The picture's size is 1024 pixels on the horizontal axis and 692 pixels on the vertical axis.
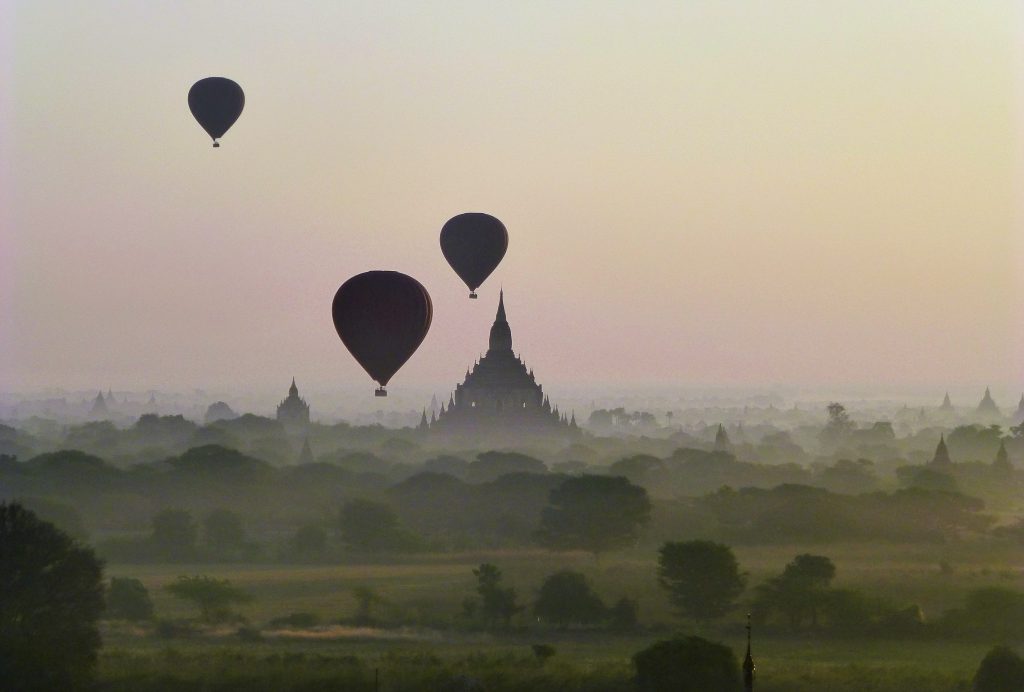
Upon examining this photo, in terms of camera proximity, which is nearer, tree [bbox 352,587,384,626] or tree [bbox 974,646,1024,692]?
tree [bbox 974,646,1024,692]

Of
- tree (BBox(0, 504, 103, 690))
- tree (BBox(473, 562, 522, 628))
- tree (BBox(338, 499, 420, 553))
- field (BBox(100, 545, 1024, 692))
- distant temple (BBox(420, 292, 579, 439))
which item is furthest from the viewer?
distant temple (BBox(420, 292, 579, 439))

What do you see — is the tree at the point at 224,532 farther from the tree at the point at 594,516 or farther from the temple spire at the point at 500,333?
the temple spire at the point at 500,333

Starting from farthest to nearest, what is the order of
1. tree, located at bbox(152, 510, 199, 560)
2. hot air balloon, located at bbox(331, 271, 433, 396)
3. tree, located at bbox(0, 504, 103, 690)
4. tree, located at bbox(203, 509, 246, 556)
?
tree, located at bbox(203, 509, 246, 556) < tree, located at bbox(152, 510, 199, 560) < hot air balloon, located at bbox(331, 271, 433, 396) < tree, located at bbox(0, 504, 103, 690)

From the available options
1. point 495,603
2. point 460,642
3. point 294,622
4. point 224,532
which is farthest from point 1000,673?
point 224,532

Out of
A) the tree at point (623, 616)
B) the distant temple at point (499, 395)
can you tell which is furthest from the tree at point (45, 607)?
the distant temple at point (499, 395)

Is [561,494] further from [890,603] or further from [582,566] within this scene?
[890,603]

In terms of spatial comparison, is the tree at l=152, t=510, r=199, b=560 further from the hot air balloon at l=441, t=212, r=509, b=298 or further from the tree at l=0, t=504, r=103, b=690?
the tree at l=0, t=504, r=103, b=690

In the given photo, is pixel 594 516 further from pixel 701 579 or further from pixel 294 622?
pixel 294 622

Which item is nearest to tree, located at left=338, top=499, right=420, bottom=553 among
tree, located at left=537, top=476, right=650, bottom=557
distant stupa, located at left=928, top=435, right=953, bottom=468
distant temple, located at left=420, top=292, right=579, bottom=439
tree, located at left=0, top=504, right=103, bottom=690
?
tree, located at left=537, top=476, right=650, bottom=557

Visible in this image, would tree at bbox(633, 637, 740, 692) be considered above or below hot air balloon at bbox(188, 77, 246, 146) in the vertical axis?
below
